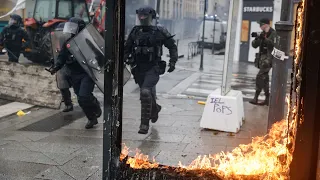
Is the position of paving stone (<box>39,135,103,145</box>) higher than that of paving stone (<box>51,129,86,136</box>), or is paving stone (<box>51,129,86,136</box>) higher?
paving stone (<box>39,135,103,145</box>)

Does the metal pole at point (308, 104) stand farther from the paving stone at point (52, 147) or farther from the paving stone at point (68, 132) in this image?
the paving stone at point (68, 132)

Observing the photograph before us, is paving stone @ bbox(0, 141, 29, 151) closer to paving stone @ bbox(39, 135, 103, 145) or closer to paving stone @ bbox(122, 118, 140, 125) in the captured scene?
paving stone @ bbox(39, 135, 103, 145)

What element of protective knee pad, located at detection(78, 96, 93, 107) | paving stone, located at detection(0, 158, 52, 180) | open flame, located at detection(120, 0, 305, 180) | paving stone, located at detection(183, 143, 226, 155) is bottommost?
paving stone, located at detection(0, 158, 52, 180)

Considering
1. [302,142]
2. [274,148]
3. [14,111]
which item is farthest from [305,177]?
[14,111]

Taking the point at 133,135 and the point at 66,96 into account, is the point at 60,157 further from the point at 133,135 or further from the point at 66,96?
the point at 66,96

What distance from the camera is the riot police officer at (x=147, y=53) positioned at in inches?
252

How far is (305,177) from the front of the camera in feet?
8.74

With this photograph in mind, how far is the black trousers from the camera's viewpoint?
22.5 ft

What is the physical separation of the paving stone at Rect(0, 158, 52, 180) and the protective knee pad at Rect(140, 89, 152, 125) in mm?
2011

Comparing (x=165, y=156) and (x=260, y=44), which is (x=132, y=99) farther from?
(x=165, y=156)

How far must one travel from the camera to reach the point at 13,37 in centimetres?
1316

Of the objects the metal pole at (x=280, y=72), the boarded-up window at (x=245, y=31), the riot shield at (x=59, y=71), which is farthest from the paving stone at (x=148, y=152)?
the boarded-up window at (x=245, y=31)

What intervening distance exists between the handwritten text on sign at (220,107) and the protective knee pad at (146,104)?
1.08 m

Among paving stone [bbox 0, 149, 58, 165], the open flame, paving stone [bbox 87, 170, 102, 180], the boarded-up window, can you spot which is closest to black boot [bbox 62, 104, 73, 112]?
paving stone [bbox 0, 149, 58, 165]
